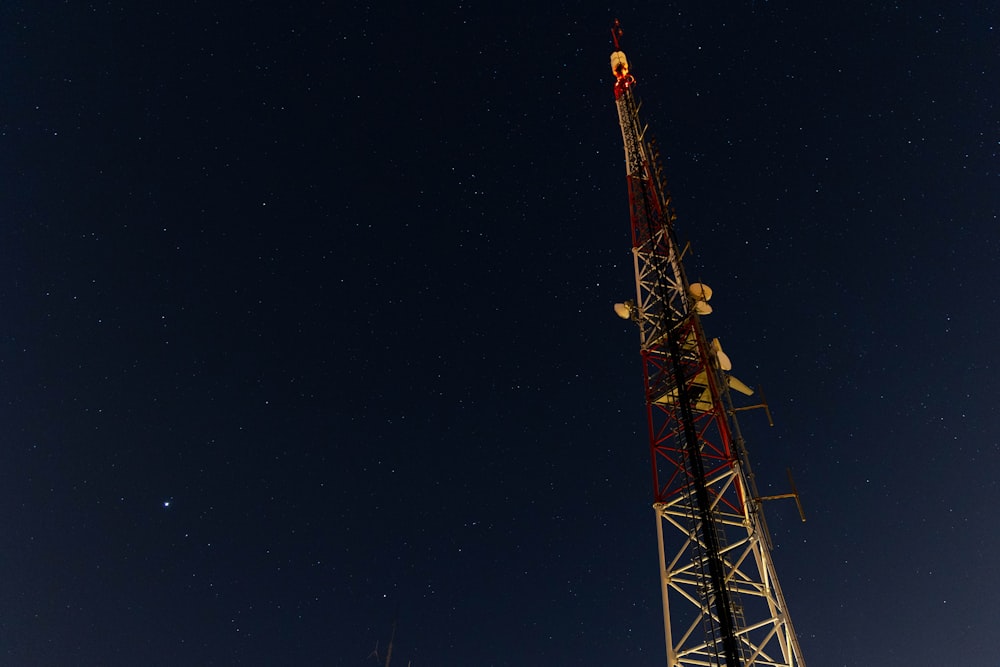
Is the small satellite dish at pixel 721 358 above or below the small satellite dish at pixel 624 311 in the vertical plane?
below

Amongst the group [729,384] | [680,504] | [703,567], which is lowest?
[703,567]

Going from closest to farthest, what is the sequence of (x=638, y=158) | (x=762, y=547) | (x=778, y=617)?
(x=778, y=617) < (x=762, y=547) < (x=638, y=158)

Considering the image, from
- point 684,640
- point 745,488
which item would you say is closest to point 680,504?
point 745,488

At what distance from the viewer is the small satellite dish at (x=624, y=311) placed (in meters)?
28.3

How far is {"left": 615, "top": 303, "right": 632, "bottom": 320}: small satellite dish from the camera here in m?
28.3

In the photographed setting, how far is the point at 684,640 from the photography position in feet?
65.4

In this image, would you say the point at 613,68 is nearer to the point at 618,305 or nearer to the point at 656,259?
the point at 656,259

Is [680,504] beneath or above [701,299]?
beneath

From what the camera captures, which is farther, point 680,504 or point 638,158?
point 638,158

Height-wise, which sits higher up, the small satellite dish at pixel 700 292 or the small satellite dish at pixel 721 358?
the small satellite dish at pixel 700 292

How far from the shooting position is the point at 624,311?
92.8 feet

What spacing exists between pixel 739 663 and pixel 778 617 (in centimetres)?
225

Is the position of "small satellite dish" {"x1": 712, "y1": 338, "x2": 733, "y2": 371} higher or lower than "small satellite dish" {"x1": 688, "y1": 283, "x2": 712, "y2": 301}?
lower

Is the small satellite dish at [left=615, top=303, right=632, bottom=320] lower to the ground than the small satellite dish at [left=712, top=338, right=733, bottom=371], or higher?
higher
